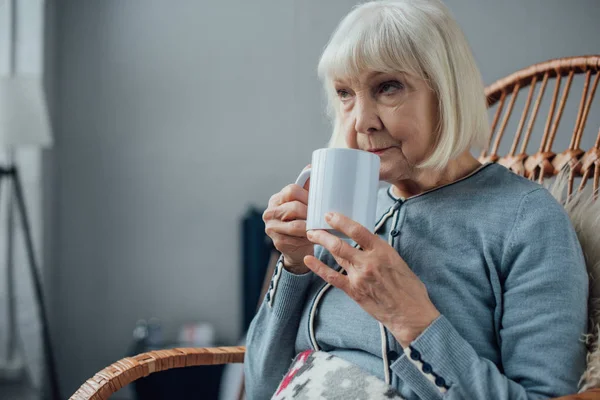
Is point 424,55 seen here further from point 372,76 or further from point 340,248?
point 340,248

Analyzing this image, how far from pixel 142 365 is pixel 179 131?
1845 mm

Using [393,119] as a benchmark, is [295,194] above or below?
below

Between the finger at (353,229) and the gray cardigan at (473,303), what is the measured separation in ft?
0.45

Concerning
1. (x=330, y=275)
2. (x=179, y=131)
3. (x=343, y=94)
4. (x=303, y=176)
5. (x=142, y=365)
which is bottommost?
(x=142, y=365)

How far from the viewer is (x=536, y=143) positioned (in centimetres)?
266

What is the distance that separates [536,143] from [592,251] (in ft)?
6.50

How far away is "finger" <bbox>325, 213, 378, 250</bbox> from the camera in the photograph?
2.17ft

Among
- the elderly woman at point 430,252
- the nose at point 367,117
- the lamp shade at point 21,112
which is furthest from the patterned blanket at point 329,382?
the lamp shade at point 21,112

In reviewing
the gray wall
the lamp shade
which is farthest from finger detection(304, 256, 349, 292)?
the gray wall

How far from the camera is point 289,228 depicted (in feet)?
2.68

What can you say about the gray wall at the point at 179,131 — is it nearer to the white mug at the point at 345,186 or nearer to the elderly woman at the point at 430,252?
the elderly woman at the point at 430,252

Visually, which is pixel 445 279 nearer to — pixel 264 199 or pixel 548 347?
→ pixel 548 347

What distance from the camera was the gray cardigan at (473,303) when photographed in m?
0.69

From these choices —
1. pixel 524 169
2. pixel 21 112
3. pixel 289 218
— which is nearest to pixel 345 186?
pixel 289 218
